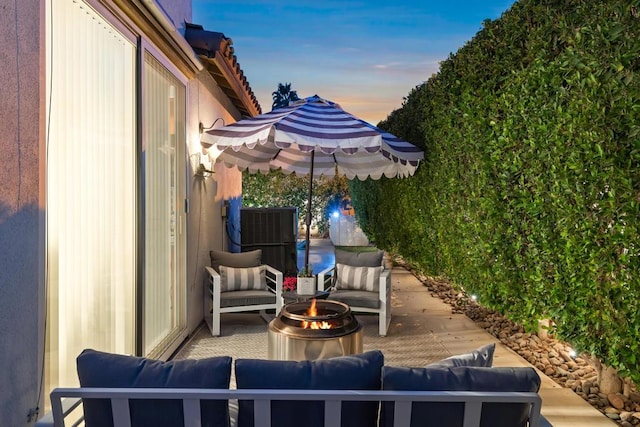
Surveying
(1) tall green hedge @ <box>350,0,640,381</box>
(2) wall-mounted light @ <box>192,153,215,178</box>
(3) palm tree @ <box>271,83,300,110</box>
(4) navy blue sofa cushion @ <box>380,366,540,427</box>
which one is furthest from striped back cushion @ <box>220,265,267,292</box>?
(3) palm tree @ <box>271,83,300,110</box>

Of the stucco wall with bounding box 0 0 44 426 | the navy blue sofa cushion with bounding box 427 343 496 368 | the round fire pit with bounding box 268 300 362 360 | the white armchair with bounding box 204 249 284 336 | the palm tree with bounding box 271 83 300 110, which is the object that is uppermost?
the palm tree with bounding box 271 83 300 110

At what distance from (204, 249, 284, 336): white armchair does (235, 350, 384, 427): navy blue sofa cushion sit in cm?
404

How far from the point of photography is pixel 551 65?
377cm

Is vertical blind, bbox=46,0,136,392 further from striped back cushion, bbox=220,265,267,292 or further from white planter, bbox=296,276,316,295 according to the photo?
striped back cushion, bbox=220,265,267,292

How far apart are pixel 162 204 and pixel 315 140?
173 centimetres

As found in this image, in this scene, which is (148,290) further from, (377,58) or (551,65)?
(377,58)

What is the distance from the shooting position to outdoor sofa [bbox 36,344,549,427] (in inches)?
75.0

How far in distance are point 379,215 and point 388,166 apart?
4507mm

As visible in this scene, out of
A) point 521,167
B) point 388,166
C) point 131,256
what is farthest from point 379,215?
point 131,256

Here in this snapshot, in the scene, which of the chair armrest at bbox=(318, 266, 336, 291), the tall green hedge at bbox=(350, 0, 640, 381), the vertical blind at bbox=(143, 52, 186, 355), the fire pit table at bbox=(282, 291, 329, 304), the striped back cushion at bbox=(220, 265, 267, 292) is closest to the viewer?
the tall green hedge at bbox=(350, 0, 640, 381)

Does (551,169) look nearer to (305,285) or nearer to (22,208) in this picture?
(305,285)

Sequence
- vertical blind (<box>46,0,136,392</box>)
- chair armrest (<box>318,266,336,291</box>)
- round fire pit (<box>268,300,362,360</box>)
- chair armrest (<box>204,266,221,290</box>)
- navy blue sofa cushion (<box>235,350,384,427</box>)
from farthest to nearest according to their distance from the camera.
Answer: chair armrest (<box>318,266,336,291</box>) < chair armrest (<box>204,266,221,290</box>) < round fire pit (<box>268,300,362,360</box>) < vertical blind (<box>46,0,136,392</box>) < navy blue sofa cushion (<box>235,350,384,427</box>)

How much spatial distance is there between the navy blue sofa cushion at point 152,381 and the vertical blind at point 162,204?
2321mm

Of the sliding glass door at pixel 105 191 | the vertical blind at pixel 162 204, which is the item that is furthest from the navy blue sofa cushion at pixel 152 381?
the vertical blind at pixel 162 204
